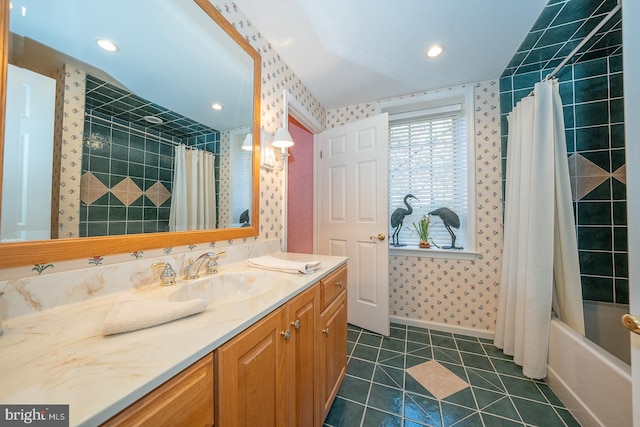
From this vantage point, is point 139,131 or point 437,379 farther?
point 437,379

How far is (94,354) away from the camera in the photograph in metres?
0.44

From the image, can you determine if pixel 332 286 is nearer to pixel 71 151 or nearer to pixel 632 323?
pixel 632 323

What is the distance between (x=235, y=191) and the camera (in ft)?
4.26

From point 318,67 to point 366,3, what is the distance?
62cm

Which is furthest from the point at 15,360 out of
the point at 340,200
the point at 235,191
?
the point at 340,200

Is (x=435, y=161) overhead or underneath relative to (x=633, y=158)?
overhead

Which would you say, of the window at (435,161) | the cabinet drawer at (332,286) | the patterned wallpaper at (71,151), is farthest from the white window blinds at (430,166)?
the patterned wallpaper at (71,151)

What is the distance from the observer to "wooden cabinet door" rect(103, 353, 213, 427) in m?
0.37

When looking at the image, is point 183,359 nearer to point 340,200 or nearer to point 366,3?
point 366,3

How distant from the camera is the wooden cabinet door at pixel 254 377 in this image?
21.2 inches

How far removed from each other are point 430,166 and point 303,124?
1.34m

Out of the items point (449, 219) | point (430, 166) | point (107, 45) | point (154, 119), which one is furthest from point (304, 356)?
point (430, 166)

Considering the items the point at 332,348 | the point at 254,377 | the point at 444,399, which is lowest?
the point at 444,399

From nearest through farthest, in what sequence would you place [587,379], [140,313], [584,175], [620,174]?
[140,313], [587,379], [620,174], [584,175]
